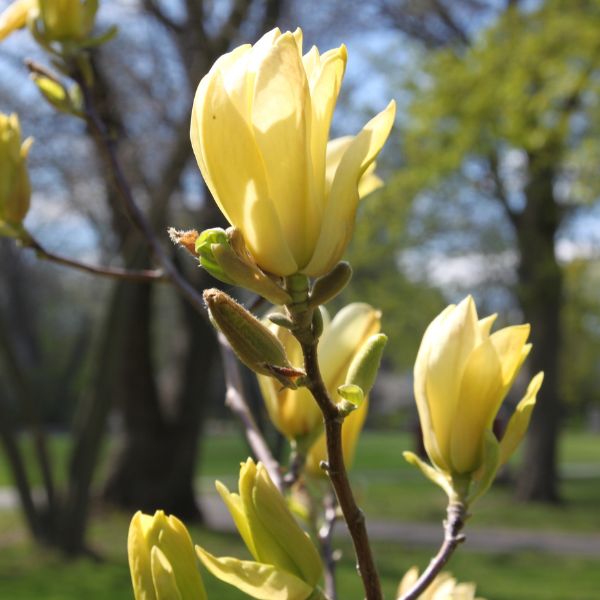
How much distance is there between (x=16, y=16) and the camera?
0.99 meters

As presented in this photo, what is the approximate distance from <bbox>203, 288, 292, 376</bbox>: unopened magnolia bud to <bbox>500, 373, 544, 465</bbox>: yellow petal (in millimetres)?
189

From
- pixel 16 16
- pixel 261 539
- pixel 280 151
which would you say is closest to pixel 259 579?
pixel 261 539

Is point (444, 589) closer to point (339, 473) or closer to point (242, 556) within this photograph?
point (339, 473)

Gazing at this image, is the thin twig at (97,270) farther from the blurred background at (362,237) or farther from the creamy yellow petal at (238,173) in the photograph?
the blurred background at (362,237)

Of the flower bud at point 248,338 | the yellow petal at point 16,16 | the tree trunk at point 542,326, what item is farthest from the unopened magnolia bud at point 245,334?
the tree trunk at point 542,326

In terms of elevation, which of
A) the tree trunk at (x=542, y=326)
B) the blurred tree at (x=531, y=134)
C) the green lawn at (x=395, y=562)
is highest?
the blurred tree at (x=531, y=134)

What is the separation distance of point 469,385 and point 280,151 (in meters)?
0.22

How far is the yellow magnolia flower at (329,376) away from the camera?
0.73m

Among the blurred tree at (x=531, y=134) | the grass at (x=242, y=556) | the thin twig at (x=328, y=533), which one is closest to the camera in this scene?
the thin twig at (x=328, y=533)

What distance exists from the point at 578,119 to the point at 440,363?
33.3 ft

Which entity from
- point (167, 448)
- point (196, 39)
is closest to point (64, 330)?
point (167, 448)

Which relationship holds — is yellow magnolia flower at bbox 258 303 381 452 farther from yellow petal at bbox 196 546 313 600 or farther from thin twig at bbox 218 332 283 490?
yellow petal at bbox 196 546 313 600

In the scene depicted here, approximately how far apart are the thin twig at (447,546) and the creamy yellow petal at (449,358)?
62mm

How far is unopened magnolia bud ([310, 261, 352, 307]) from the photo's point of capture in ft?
1.62
